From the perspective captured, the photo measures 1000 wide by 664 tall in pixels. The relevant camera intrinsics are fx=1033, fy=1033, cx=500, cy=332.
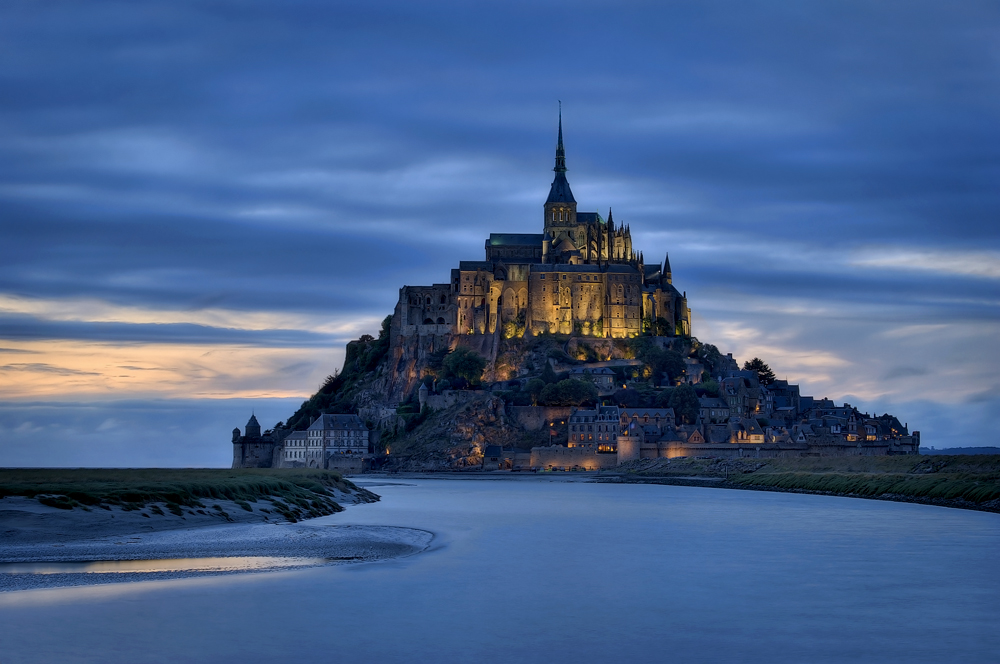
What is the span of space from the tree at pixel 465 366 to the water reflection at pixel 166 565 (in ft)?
273

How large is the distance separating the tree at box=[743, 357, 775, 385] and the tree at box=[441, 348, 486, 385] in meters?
32.3

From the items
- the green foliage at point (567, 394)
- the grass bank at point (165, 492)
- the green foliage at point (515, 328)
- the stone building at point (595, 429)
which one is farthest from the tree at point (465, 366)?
the grass bank at point (165, 492)

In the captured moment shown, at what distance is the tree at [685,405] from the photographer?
99.6 meters

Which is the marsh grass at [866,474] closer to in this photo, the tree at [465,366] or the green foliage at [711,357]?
the tree at [465,366]

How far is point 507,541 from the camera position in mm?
35969

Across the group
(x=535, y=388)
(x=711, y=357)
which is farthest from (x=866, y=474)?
(x=711, y=357)

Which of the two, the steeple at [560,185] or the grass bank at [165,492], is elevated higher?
the steeple at [560,185]

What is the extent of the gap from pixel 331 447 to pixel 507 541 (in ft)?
229

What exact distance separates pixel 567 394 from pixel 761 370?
33369 mm

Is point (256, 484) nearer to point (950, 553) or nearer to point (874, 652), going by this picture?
point (950, 553)

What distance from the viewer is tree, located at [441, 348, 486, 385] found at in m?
110

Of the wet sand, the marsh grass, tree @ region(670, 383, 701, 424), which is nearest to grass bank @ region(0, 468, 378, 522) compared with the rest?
the wet sand

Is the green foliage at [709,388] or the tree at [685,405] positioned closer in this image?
the tree at [685,405]

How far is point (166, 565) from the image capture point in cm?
2436
